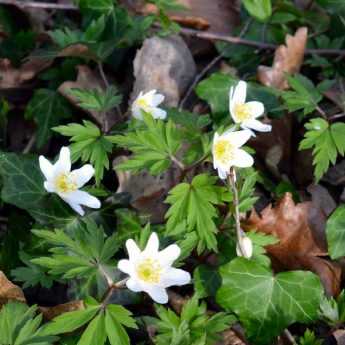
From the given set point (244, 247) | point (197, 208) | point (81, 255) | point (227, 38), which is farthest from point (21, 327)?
point (227, 38)

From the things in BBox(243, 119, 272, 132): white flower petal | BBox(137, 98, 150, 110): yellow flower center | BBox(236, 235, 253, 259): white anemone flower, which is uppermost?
BBox(243, 119, 272, 132): white flower petal

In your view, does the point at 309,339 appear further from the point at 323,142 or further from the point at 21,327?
the point at 21,327

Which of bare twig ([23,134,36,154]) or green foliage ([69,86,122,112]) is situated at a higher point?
green foliage ([69,86,122,112])

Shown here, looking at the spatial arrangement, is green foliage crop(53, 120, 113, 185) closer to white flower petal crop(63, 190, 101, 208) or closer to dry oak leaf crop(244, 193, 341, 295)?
white flower petal crop(63, 190, 101, 208)

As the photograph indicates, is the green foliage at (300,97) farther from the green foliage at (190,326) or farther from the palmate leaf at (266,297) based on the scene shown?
the green foliage at (190,326)

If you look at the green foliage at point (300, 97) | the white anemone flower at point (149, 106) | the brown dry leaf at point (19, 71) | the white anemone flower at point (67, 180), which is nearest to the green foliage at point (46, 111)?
the brown dry leaf at point (19, 71)

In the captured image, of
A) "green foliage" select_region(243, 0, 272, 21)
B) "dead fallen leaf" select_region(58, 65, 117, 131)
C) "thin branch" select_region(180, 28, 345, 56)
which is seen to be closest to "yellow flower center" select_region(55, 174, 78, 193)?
"dead fallen leaf" select_region(58, 65, 117, 131)
